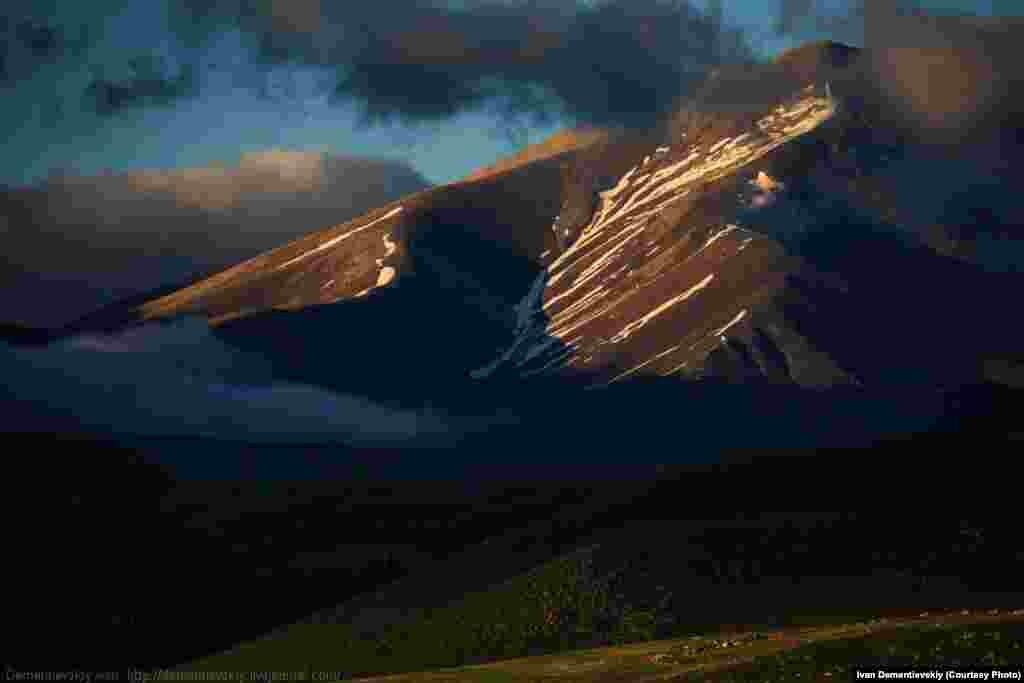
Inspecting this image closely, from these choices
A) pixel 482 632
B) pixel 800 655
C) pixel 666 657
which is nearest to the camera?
pixel 800 655

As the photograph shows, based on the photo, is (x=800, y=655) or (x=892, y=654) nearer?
(x=892, y=654)

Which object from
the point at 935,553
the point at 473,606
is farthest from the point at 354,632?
the point at 935,553

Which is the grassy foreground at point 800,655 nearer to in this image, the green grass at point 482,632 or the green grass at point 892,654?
the green grass at point 892,654

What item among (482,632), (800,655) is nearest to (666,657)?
(800,655)

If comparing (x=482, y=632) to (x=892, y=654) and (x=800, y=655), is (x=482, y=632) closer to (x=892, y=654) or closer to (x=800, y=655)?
(x=800, y=655)

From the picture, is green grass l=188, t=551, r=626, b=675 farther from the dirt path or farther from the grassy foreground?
the grassy foreground

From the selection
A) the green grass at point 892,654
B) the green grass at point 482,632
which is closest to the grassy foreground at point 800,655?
the green grass at point 892,654

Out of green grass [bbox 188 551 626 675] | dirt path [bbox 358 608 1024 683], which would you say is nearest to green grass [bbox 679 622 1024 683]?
dirt path [bbox 358 608 1024 683]
